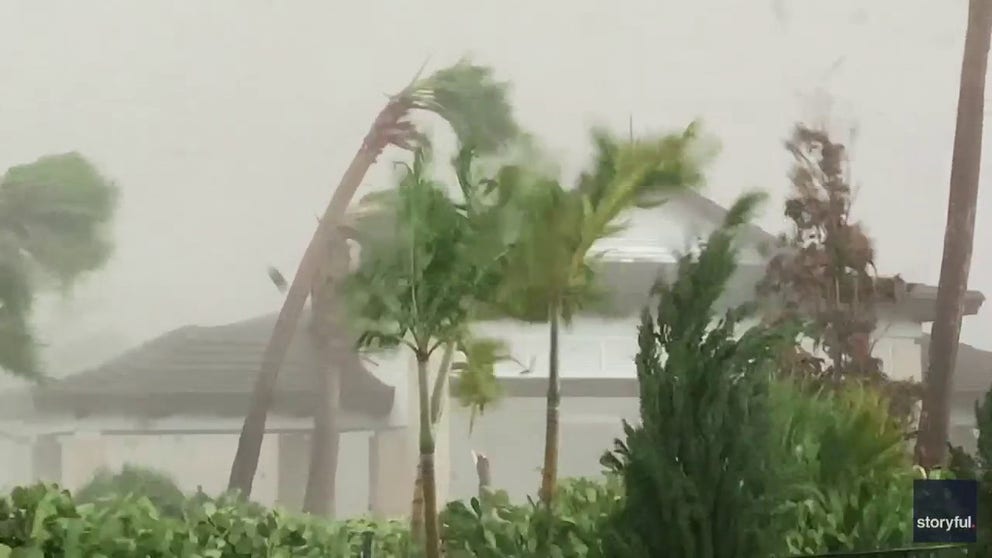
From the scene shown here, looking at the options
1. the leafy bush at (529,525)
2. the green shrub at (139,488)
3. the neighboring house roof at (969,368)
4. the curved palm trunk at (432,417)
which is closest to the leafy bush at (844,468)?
the neighboring house roof at (969,368)

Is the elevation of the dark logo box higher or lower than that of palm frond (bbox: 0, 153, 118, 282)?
lower

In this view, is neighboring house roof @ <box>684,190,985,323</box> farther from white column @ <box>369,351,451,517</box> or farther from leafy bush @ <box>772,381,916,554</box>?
white column @ <box>369,351,451,517</box>

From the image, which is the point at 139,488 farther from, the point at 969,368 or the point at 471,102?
the point at 969,368

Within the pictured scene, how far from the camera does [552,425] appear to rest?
1290mm

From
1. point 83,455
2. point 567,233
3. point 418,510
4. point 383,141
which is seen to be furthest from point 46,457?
point 567,233

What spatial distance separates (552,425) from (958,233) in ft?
2.50

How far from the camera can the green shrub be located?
3.65 ft

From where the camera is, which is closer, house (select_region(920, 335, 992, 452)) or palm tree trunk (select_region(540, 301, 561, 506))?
palm tree trunk (select_region(540, 301, 561, 506))

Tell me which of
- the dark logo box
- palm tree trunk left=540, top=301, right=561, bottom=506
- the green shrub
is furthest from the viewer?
the dark logo box

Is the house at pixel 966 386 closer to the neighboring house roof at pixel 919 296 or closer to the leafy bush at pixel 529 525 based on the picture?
the neighboring house roof at pixel 919 296

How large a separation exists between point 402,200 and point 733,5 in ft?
2.12

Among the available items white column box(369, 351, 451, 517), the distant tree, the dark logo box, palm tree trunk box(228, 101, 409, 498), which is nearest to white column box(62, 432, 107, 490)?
palm tree trunk box(228, 101, 409, 498)

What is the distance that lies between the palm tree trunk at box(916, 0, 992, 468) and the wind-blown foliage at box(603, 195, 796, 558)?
456 millimetres

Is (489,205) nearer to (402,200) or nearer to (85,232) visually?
(402,200)
